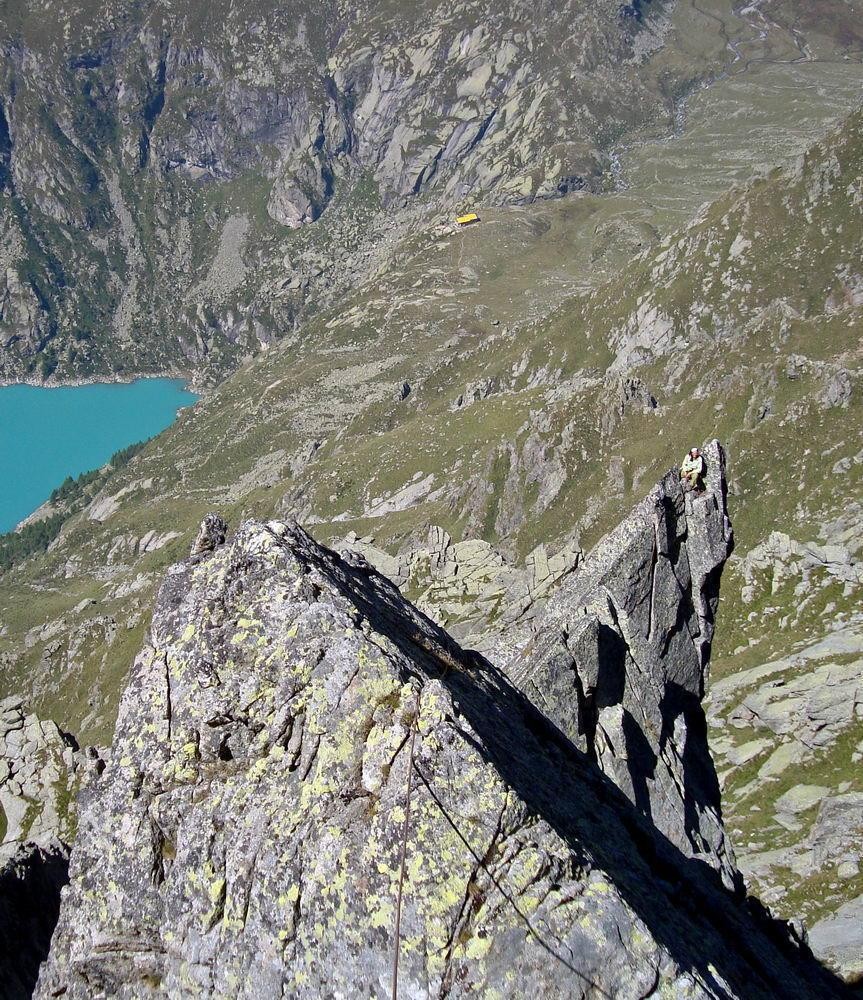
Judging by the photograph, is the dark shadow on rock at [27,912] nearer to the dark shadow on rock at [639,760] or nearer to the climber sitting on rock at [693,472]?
the dark shadow on rock at [639,760]

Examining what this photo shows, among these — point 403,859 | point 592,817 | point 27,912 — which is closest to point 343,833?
point 403,859

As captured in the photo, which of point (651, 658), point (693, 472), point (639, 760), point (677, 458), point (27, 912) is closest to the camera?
point (27, 912)

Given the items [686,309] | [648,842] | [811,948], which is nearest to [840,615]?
[811,948]

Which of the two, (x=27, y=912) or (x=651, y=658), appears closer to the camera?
(x=27, y=912)

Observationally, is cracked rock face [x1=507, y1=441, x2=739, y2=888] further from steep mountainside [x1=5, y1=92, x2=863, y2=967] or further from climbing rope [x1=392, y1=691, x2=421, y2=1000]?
climbing rope [x1=392, y1=691, x2=421, y2=1000]

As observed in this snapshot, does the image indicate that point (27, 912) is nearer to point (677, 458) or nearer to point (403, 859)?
point (403, 859)

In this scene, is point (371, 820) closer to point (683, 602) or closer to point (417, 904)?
point (417, 904)

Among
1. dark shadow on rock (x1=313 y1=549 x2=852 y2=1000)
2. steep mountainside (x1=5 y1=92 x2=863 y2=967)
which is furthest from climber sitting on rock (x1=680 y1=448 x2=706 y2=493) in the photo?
dark shadow on rock (x1=313 y1=549 x2=852 y2=1000)

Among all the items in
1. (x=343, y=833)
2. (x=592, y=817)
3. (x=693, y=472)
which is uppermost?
(x=693, y=472)
